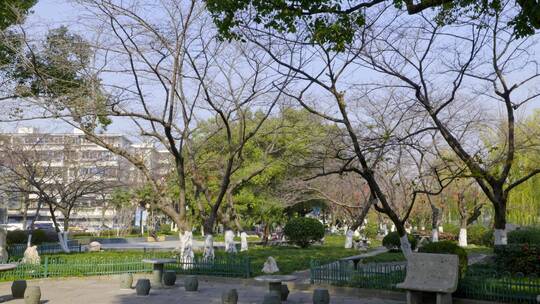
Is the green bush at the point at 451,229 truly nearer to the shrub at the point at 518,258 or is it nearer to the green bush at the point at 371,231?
the green bush at the point at 371,231

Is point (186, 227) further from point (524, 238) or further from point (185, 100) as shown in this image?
point (524, 238)

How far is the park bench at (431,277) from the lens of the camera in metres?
11.2

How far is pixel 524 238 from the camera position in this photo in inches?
1073

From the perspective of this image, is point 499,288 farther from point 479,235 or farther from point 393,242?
point 479,235

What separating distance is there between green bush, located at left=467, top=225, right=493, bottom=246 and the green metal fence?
2107cm

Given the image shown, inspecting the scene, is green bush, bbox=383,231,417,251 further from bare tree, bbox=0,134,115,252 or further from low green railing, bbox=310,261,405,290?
bare tree, bbox=0,134,115,252

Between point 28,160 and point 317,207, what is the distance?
23.5 meters

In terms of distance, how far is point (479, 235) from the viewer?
34938mm

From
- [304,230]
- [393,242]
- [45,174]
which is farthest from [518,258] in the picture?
[45,174]

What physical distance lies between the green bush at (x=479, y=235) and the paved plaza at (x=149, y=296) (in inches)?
866

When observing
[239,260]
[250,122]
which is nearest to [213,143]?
[250,122]

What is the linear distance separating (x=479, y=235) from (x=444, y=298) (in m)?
25.6

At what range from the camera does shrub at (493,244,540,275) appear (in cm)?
1588

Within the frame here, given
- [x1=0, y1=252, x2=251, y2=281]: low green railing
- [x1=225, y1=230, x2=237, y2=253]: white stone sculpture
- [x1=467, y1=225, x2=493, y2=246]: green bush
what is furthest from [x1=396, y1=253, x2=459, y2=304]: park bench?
[x1=467, y1=225, x2=493, y2=246]: green bush
